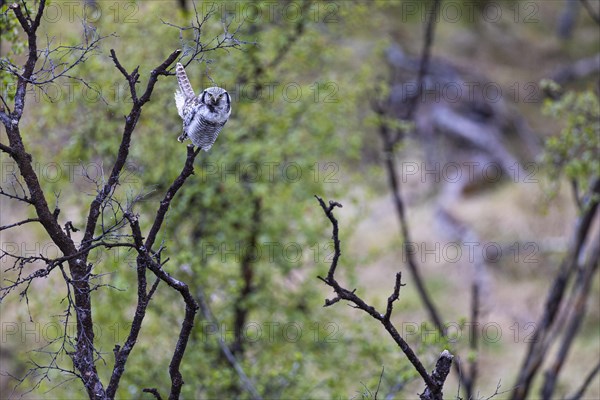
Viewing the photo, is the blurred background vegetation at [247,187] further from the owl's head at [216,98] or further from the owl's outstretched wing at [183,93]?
the owl's head at [216,98]

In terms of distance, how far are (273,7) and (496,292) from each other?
7107 millimetres

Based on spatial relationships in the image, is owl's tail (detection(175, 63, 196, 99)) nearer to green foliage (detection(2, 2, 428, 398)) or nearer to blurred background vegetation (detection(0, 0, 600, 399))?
blurred background vegetation (detection(0, 0, 600, 399))

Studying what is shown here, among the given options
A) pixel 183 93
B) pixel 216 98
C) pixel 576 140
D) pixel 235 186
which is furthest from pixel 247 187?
pixel 216 98

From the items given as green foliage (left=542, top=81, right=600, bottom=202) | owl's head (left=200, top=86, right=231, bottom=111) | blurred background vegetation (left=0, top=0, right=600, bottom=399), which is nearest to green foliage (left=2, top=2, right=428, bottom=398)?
blurred background vegetation (left=0, top=0, right=600, bottom=399)

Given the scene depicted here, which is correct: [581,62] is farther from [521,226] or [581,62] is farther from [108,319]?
[108,319]

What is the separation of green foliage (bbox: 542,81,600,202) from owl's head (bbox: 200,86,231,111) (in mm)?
4164

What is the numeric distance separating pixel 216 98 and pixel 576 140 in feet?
14.7

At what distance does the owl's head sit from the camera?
3.13m

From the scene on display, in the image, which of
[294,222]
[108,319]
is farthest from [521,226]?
[108,319]

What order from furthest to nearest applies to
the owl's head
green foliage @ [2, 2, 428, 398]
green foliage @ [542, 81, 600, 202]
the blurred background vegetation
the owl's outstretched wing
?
green foliage @ [2, 2, 428, 398] < the blurred background vegetation < green foliage @ [542, 81, 600, 202] < the owl's outstretched wing < the owl's head

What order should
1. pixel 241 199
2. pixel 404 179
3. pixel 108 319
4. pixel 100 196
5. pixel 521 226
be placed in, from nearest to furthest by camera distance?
pixel 100 196
pixel 108 319
pixel 241 199
pixel 521 226
pixel 404 179

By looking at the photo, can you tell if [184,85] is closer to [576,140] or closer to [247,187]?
[576,140]

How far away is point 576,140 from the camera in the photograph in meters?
6.46

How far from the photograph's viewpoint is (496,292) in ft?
41.9
